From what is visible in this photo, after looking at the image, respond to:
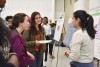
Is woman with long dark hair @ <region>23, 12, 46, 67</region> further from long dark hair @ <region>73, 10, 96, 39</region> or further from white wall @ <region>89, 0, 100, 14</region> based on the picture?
white wall @ <region>89, 0, 100, 14</region>

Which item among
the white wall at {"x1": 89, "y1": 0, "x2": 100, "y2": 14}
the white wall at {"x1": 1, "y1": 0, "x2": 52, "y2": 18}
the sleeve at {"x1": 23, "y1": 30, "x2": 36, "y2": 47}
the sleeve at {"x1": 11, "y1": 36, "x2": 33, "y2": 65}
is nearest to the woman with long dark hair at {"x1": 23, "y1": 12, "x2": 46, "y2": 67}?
the sleeve at {"x1": 23, "y1": 30, "x2": 36, "y2": 47}

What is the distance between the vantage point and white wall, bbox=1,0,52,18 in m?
13.6

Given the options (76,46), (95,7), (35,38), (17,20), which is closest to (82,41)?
(76,46)

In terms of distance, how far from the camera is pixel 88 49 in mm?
2639

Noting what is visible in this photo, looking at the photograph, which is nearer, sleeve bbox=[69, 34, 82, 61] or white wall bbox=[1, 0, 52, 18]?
sleeve bbox=[69, 34, 82, 61]

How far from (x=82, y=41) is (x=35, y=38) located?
1.23m

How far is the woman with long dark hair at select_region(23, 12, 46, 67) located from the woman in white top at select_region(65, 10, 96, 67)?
3.22ft

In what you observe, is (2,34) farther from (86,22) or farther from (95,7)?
(95,7)

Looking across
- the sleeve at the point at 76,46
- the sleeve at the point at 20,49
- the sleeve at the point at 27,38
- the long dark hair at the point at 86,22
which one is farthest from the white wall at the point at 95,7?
the sleeve at the point at 20,49

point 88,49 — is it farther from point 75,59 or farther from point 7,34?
point 7,34

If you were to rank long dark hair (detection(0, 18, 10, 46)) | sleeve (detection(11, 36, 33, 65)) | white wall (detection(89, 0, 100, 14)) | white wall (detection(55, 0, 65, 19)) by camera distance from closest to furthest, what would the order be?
1. long dark hair (detection(0, 18, 10, 46))
2. sleeve (detection(11, 36, 33, 65))
3. white wall (detection(89, 0, 100, 14))
4. white wall (detection(55, 0, 65, 19))

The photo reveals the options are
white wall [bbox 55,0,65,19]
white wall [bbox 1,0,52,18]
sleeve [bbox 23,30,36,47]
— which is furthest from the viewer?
white wall [bbox 55,0,65,19]

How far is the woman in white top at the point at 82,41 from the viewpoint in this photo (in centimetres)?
258

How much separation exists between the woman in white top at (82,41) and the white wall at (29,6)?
36.8ft
